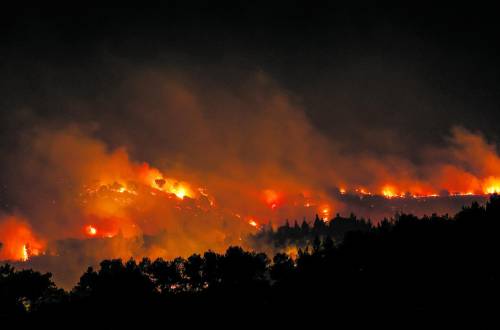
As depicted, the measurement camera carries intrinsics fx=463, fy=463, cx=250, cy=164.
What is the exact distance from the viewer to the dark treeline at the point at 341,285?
59125 mm

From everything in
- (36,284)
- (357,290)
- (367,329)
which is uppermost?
(36,284)

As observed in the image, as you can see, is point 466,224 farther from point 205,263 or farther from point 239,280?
point 205,263

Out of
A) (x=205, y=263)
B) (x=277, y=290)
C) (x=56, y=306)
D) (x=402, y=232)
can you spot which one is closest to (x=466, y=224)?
(x=402, y=232)

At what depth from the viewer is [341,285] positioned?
220ft

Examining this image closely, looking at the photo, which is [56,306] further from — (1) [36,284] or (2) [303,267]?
(2) [303,267]

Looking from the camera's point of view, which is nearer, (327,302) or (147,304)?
(327,302)

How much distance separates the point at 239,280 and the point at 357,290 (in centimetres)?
2404

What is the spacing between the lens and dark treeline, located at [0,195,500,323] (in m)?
59.1

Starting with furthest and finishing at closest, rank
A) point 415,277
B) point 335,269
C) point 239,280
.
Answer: point 239,280
point 335,269
point 415,277

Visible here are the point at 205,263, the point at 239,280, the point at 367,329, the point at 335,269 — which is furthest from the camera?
the point at 205,263

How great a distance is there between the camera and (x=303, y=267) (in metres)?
74.2

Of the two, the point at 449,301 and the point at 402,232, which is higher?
the point at 402,232

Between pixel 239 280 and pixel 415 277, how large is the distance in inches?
1232

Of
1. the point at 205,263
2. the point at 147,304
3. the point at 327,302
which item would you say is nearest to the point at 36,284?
the point at 147,304
